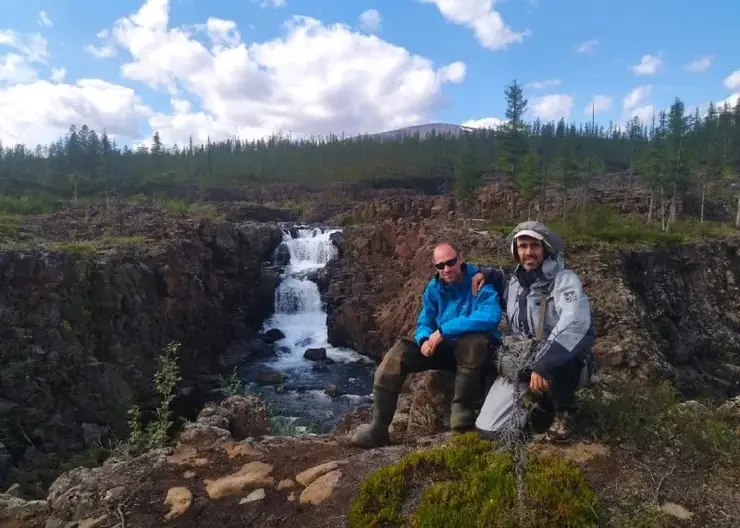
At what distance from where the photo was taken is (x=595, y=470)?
300cm

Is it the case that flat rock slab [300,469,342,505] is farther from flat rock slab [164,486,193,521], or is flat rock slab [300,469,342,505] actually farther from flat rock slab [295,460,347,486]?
flat rock slab [164,486,193,521]

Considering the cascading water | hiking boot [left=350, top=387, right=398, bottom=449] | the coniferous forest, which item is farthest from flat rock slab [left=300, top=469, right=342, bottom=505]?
the coniferous forest

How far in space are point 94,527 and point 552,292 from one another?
139 inches

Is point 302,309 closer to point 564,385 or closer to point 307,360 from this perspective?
point 307,360

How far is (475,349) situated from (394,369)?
0.69 meters

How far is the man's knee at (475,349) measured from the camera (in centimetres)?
→ 378

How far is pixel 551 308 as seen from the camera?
3518mm

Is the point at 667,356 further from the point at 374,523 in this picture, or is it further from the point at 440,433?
the point at 374,523

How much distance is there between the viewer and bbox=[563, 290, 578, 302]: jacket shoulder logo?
3.34 meters

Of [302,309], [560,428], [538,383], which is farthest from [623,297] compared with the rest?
[302,309]

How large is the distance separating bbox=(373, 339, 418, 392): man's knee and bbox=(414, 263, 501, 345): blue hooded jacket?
19 centimetres

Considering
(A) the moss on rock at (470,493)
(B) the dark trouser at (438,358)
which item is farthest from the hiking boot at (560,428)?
(B) the dark trouser at (438,358)

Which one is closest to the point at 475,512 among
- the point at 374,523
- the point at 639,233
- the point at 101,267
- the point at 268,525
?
the point at 374,523

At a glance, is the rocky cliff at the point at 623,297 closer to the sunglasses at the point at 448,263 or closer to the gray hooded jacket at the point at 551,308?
the gray hooded jacket at the point at 551,308
